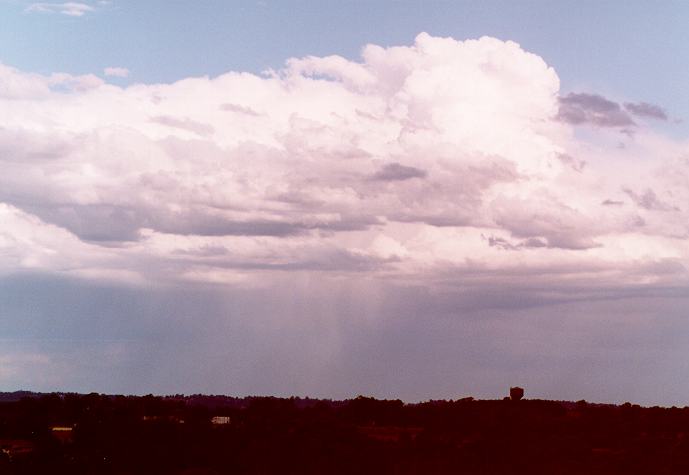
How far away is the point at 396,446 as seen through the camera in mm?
119875

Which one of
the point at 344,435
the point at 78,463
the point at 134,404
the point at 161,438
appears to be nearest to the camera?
the point at 78,463

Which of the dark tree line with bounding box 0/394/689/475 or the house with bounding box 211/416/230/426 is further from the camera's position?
the house with bounding box 211/416/230/426

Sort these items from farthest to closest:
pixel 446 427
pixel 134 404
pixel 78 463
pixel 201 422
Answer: pixel 134 404
pixel 446 427
pixel 201 422
pixel 78 463

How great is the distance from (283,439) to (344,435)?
8.60 metres

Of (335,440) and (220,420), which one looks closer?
(335,440)

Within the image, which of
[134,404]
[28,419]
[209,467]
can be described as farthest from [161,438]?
[134,404]

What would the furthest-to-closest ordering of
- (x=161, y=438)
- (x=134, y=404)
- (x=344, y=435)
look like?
(x=134, y=404) → (x=344, y=435) → (x=161, y=438)

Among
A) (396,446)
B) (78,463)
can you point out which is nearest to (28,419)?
(78,463)

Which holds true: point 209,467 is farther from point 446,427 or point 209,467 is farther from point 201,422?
point 446,427

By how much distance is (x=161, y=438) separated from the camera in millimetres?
116375

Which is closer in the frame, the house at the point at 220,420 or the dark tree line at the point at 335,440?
→ the dark tree line at the point at 335,440

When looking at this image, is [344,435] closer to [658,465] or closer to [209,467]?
[209,467]

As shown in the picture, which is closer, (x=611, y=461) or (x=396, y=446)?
(x=611, y=461)

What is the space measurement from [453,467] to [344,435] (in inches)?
927
